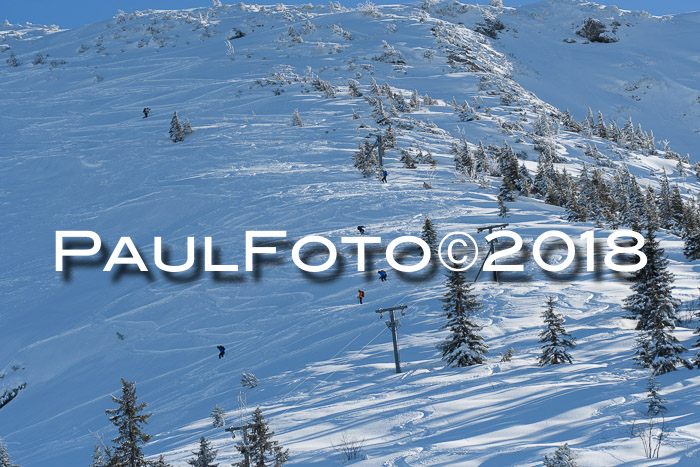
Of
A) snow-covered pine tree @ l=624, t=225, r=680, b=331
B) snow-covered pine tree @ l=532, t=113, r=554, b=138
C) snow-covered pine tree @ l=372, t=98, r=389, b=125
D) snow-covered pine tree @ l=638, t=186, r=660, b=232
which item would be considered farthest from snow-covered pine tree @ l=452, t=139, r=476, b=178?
snow-covered pine tree @ l=624, t=225, r=680, b=331

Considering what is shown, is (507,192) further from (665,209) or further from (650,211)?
(665,209)

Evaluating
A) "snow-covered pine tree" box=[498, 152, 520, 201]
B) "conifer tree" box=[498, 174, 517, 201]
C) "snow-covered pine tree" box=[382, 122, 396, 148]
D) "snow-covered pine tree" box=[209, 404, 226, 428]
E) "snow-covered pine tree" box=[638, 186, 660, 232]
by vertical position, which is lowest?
"snow-covered pine tree" box=[209, 404, 226, 428]

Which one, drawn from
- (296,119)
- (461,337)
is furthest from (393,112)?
(461,337)

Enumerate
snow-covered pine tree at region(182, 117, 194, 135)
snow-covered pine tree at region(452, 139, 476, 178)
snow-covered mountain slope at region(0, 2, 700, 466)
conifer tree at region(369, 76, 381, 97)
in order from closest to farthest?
snow-covered mountain slope at region(0, 2, 700, 466), snow-covered pine tree at region(452, 139, 476, 178), snow-covered pine tree at region(182, 117, 194, 135), conifer tree at region(369, 76, 381, 97)

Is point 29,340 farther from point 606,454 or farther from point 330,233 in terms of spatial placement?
point 606,454

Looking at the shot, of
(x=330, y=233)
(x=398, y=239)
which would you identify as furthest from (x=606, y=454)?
(x=330, y=233)

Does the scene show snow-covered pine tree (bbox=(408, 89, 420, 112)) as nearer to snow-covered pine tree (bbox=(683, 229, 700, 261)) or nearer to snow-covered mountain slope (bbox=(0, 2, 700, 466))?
snow-covered mountain slope (bbox=(0, 2, 700, 466))

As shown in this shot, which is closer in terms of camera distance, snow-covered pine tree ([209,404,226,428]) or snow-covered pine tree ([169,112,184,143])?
snow-covered pine tree ([209,404,226,428])
